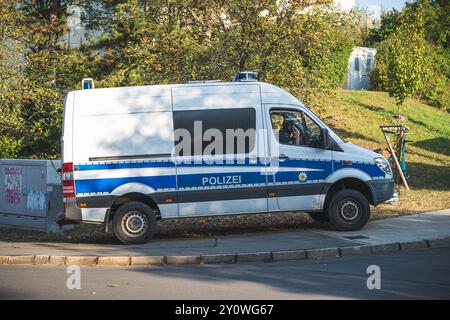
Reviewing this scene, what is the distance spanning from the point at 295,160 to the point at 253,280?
4.00 metres

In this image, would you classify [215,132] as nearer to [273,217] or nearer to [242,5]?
[273,217]

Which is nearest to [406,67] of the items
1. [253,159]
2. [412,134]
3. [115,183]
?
[412,134]

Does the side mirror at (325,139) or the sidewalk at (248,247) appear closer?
the sidewalk at (248,247)

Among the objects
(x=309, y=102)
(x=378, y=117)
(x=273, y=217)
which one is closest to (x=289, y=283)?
(x=273, y=217)

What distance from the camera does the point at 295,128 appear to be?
1303 cm

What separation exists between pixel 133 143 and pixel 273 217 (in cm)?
428

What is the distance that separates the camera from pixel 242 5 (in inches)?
688

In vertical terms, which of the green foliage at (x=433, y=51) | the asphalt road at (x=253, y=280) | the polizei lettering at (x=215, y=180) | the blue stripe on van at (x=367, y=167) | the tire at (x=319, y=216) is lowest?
the asphalt road at (x=253, y=280)

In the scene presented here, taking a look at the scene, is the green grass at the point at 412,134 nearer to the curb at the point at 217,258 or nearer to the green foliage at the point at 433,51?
the green foliage at the point at 433,51

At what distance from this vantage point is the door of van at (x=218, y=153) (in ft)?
41.3

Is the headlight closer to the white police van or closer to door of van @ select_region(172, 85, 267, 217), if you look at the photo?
the white police van

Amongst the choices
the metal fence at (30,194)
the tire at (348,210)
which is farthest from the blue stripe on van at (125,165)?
the tire at (348,210)

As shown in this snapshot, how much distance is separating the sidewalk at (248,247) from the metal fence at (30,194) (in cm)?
157

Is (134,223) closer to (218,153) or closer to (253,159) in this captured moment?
(218,153)
